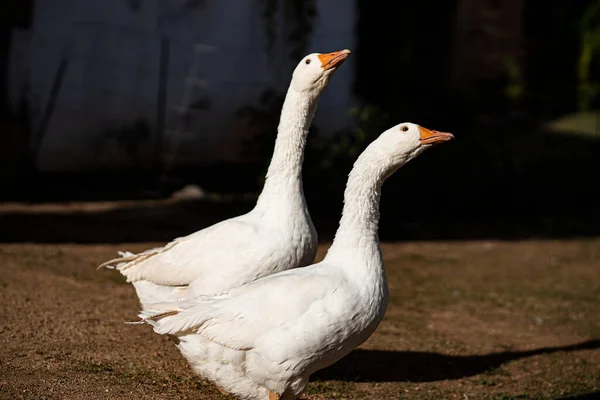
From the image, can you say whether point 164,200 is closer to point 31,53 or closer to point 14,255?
point 31,53

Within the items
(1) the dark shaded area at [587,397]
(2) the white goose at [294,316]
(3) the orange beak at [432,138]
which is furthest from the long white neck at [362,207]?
(1) the dark shaded area at [587,397]

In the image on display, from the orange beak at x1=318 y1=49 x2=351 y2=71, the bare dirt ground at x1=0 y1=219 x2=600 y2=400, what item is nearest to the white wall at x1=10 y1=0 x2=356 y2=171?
the bare dirt ground at x1=0 y1=219 x2=600 y2=400

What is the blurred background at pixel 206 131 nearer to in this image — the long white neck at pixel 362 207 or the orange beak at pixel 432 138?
the long white neck at pixel 362 207

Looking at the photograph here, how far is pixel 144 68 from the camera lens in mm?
11023

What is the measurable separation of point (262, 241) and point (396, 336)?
206cm

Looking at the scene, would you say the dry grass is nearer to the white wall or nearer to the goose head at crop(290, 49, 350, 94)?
the goose head at crop(290, 49, 350, 94)

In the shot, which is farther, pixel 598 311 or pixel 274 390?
pixel 598 311

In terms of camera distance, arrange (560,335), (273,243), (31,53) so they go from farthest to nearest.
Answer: (31,53), (560,335), (273,243)

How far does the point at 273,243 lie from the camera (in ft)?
16.9

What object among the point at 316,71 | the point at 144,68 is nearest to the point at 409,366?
the point at 316,71

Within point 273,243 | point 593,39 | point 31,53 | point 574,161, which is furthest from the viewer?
point 593,39

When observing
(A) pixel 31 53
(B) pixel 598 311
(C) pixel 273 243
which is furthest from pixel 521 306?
(A) pixel 31 53

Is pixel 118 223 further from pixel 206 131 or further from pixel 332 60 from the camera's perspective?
pixel 332 60

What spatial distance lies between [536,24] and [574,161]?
6681 mm
